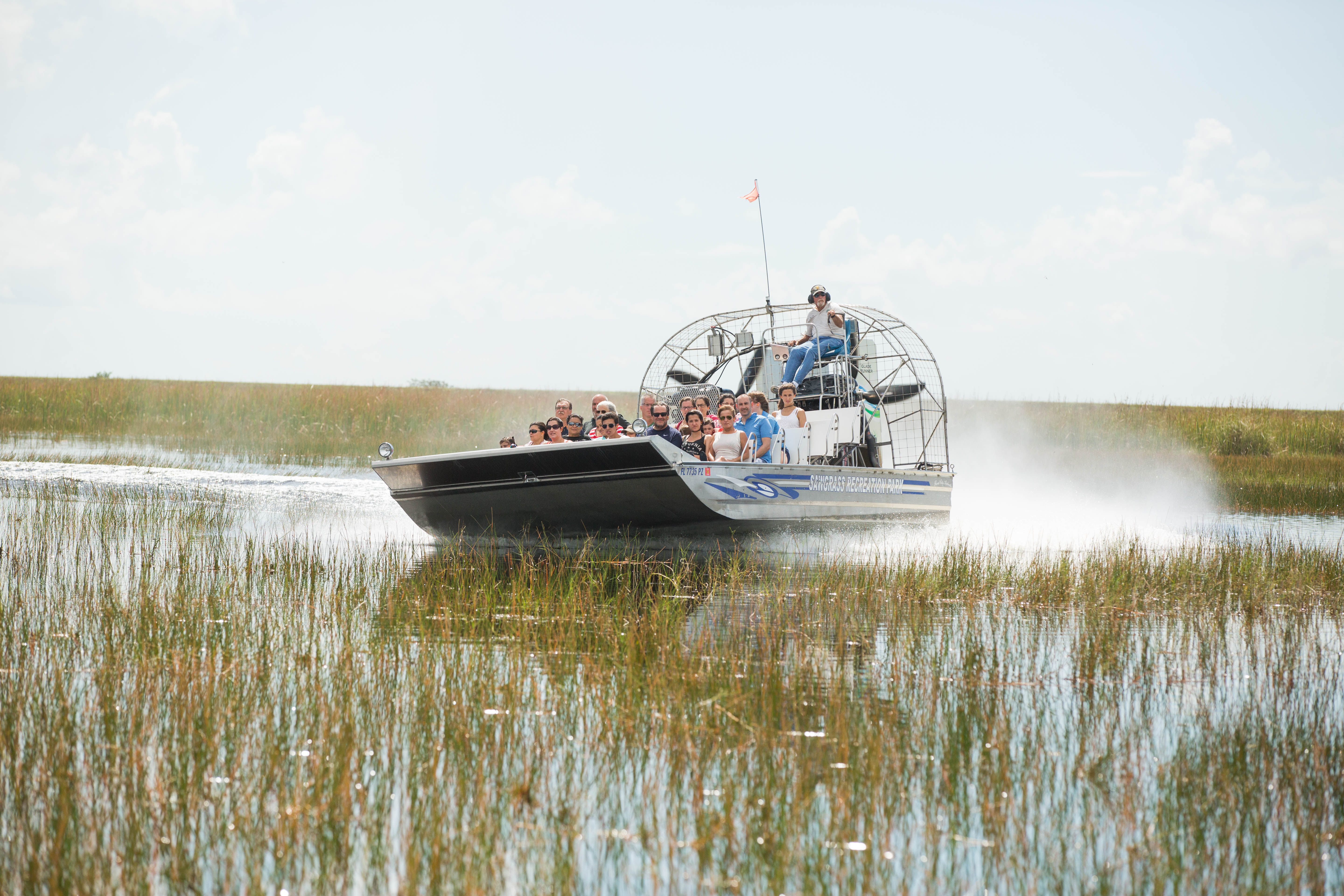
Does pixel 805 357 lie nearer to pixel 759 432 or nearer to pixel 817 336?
pixel 817 336

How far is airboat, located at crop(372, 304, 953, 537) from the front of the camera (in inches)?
362

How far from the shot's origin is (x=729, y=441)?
998 centimetres

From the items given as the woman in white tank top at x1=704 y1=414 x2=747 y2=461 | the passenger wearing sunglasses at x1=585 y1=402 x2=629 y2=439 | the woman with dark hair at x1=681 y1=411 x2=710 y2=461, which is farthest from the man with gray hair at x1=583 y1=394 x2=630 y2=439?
the woman in white tank top at x1=704 y1=414 x2=747 y2=461

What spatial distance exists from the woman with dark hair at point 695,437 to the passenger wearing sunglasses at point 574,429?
997 millimetres

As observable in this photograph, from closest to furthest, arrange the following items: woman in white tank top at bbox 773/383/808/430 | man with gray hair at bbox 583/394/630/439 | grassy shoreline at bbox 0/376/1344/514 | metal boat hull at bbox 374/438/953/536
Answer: metal boat hull at bbox 374/438/953/536 < man with gray hair at bbox 583/394/630/439 < woman in white tank top at bbox 773/383/808/430 < grassy shoreline at bbox 0/376/1344/514

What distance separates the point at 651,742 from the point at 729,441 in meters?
6.27

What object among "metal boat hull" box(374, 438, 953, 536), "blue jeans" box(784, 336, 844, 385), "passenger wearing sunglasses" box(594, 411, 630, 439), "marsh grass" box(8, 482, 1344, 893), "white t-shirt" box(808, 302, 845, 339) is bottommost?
"marsh grass" box(8, 482, 1344, 893)

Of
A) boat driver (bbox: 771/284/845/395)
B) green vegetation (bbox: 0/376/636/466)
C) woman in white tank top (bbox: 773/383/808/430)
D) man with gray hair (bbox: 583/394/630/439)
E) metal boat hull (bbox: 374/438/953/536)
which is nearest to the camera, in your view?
metal boat hull (bbox: 374/438/953/536)

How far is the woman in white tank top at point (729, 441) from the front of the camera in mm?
9945

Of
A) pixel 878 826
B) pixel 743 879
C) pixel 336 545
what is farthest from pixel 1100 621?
pixel 336 545

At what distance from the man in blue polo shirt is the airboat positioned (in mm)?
172

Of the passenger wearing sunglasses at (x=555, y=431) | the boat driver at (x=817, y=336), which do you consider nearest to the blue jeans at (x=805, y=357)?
the boat driver at (x=817, y=336)

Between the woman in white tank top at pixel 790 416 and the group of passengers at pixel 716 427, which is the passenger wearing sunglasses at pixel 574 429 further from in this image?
the woman in white tank top at pixel 790 416

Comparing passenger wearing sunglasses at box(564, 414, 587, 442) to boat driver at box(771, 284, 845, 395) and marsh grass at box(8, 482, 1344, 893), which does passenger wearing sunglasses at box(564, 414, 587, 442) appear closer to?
boat driver at box(771, 284, 845, 395)
